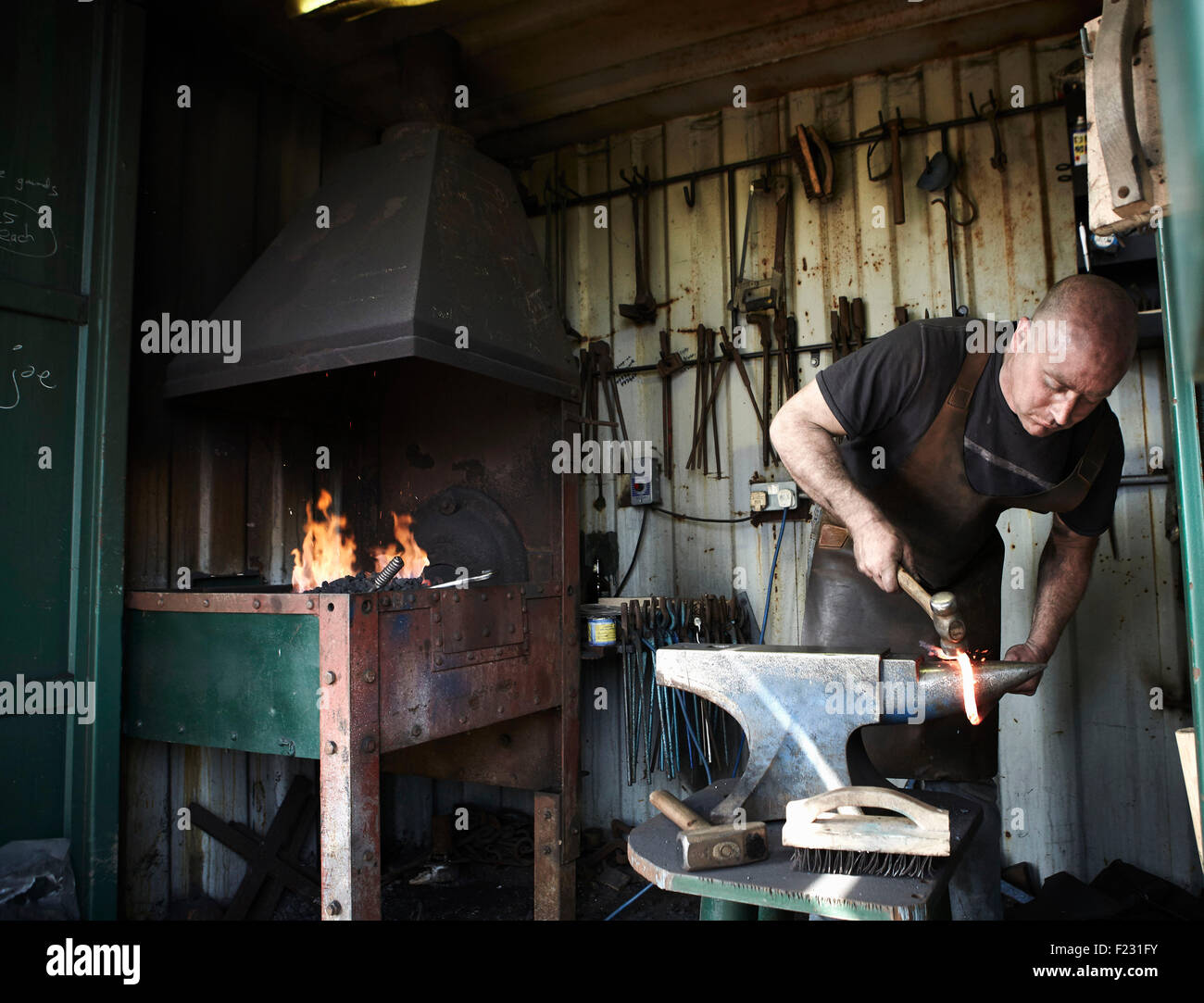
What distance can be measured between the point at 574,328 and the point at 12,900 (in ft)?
10.1

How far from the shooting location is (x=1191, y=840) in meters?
2.89

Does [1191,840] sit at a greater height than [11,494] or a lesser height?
lesser

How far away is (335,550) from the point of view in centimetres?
351

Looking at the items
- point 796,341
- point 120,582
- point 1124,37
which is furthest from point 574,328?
point 1124,37

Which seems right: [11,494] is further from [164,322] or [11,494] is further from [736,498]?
[736,498]

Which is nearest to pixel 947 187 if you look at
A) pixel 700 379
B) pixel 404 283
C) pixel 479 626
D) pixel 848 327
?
pixel 848 327

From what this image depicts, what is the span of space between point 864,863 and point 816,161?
9.96ft

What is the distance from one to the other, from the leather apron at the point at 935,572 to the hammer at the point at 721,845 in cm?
77

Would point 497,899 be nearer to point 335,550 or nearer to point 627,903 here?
point 627,903

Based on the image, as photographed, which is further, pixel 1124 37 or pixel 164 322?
pixel 164 322

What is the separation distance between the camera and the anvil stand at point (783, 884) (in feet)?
3.91

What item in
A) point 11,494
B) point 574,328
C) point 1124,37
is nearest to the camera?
point 1124,37

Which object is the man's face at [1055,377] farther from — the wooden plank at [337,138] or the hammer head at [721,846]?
the wooden plank at [337,138]
